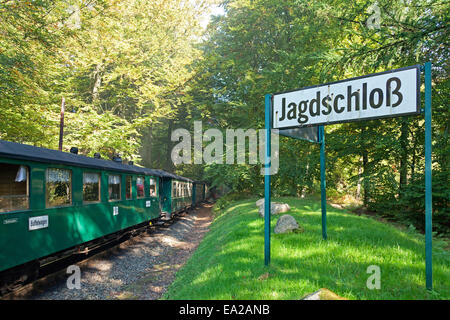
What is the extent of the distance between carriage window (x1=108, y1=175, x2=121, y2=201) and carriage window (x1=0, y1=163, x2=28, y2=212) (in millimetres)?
3474

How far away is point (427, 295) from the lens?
11.2 ft

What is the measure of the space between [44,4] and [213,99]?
51.5 ft

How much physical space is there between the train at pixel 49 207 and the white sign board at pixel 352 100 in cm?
520

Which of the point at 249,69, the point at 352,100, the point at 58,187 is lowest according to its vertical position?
the point at 58,187

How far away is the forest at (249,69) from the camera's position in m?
9.38

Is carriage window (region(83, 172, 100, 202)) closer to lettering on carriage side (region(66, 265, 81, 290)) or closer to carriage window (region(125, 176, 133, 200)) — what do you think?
lettering on carriage side (region(66, 265, 81, 290))

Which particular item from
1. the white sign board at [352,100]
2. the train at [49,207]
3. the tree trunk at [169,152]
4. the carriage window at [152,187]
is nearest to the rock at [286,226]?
the white sign board at [352,100]

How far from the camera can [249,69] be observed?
20594 millimetres

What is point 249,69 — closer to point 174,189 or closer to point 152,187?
point 174,189

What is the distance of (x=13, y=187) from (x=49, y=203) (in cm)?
88

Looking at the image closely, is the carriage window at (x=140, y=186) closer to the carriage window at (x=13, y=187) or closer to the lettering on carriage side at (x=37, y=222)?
the lettering on carriage side at (x=37, y=222)

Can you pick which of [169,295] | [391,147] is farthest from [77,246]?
[391,147]

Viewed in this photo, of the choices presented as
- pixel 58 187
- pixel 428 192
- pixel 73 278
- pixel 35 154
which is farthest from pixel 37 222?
pixel 428 192
